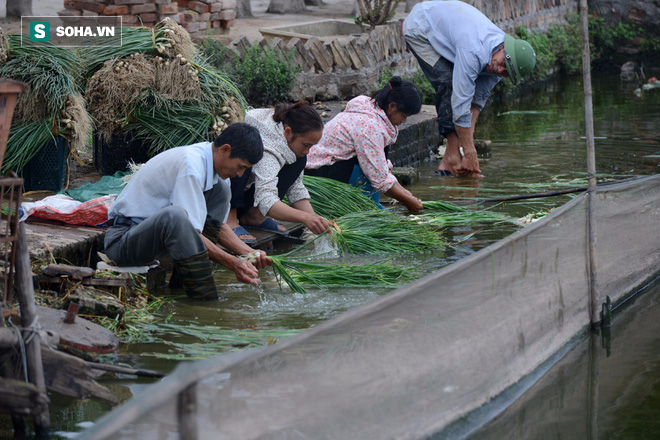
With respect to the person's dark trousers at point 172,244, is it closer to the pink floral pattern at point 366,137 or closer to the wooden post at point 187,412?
the pink floral pattern at point 366,137

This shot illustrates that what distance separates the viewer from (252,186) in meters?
5.20

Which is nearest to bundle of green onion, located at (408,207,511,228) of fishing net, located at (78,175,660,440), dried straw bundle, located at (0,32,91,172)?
fishing net, located at (78,175,660,440)

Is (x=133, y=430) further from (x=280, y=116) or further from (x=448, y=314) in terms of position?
(x=280, y=116)

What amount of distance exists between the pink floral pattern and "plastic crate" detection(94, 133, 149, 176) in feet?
4.48

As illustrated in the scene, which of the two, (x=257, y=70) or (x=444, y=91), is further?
(x=257, y=70)

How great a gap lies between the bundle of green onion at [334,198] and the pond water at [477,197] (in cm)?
40

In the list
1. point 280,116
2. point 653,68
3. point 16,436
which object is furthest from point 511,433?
point 653,68

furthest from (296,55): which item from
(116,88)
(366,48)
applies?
(116,88)

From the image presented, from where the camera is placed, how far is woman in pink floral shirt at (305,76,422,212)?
5.52 metres

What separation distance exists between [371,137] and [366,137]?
34 millimetres

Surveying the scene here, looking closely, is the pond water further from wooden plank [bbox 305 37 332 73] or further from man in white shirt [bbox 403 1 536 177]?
wooden plank [bbox 305 37 332 73]

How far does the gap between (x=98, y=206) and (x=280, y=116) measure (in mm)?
A: 1185

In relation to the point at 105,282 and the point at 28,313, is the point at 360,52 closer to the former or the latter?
the point at 105,282

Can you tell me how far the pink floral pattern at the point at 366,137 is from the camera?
554 cm
